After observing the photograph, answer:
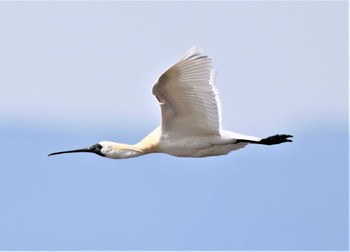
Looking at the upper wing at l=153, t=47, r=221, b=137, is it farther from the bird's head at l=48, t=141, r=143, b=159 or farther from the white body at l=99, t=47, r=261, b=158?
the bird's head at l=48, t=141, r=143, b=159

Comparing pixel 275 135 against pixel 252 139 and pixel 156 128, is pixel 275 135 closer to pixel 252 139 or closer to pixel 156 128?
pixel 252 139

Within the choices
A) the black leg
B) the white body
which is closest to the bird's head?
the white body

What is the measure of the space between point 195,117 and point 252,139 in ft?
Result: 2.37

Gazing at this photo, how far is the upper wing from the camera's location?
13.0 metres

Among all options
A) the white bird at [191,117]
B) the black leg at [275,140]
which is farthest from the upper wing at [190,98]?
the black leg at [275,140]

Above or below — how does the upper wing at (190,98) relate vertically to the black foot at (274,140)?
above

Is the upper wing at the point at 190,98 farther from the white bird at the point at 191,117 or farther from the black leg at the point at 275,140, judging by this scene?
the black leg at the point at 275,140

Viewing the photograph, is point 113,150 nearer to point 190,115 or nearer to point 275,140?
point 190,115

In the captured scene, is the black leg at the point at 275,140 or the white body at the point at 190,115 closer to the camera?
the white body at the point at 190,115

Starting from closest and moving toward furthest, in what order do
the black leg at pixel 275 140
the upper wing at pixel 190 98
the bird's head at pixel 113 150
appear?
the upper wing at pixel 190 98 < the black leg at pixel 275 140 < the bird's head at pixel 113 150

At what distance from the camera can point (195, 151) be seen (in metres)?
13.9

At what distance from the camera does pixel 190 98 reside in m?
13.5


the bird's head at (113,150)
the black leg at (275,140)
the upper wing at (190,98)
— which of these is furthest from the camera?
the bird's head at (113,150)

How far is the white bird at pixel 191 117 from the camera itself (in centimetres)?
1310
